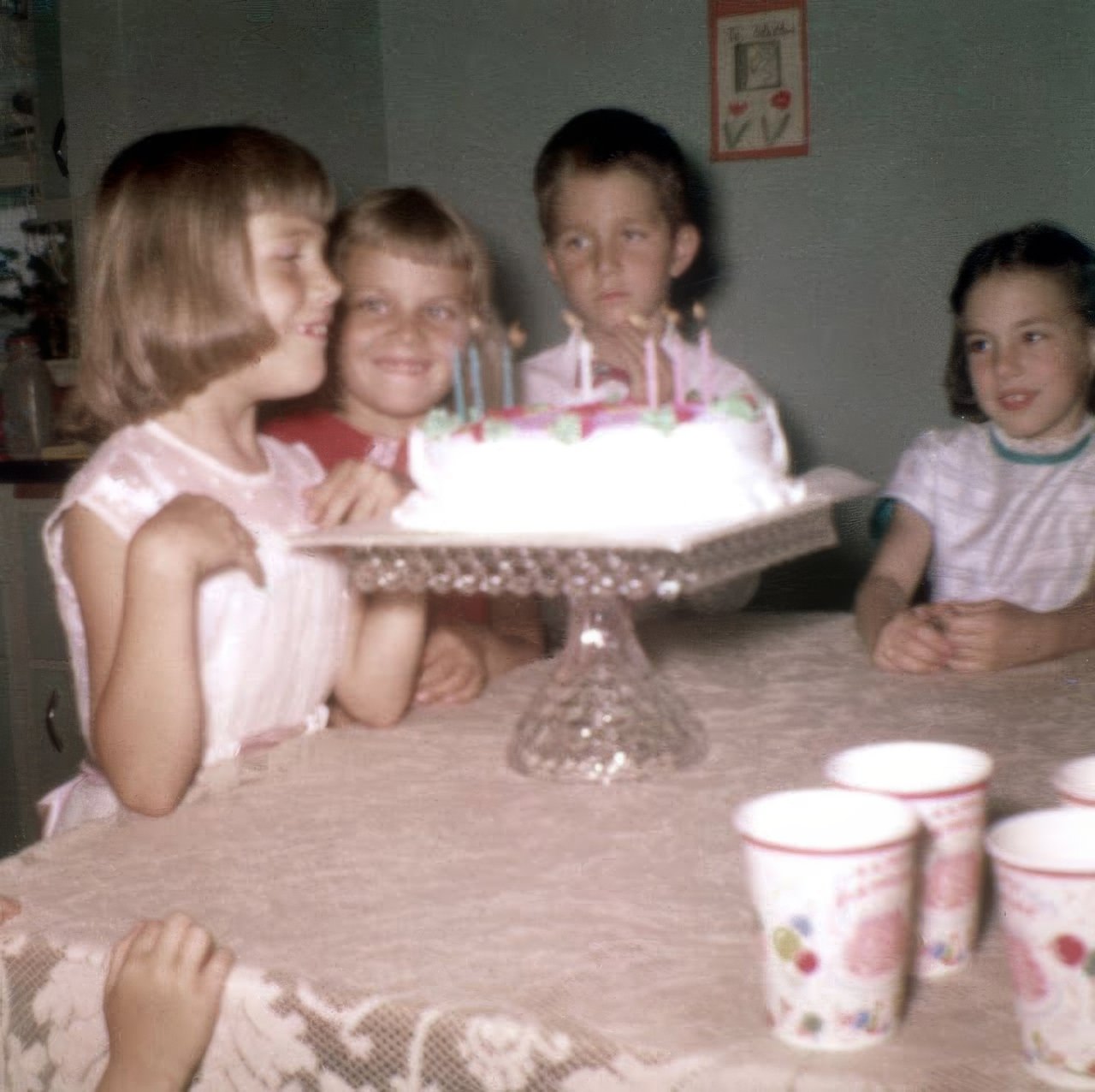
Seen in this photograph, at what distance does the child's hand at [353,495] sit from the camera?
4.01 feet

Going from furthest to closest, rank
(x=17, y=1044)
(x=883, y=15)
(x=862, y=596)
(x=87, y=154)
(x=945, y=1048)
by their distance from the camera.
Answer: (x=883, y=15) < (x=87, y=154) < (x=862, y=596) < (x=17, y=1044) < (x=945, y=1048)

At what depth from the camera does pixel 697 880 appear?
79 centimetres

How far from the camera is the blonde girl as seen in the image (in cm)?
170

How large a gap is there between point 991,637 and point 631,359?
751 mm

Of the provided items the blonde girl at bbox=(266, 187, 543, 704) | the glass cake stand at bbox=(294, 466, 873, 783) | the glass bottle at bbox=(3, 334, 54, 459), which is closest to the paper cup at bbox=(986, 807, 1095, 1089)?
the glass cake stand at bbox=(294, 466, 873, 783)

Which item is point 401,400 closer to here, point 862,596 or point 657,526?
point 862,596

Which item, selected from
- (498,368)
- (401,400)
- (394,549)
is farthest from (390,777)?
(498,368)

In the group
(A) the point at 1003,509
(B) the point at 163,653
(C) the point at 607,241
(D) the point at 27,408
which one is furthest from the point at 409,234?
(D) the point at 27,408

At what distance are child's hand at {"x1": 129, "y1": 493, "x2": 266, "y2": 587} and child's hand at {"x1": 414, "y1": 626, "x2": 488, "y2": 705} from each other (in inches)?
11.5

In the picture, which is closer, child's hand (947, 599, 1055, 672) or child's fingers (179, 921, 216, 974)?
child's fingers (179, 921, 216, 974)

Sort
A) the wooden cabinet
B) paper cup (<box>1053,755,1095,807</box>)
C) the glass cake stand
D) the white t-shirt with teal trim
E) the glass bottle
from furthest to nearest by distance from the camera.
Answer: the glass bottle → the wooden cabinet → the white t-shirt with teal trim → the glass cake stand → paper cup (<box>1053,755,1095,807</box>)

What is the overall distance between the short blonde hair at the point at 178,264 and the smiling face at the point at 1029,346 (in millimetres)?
→ 1035

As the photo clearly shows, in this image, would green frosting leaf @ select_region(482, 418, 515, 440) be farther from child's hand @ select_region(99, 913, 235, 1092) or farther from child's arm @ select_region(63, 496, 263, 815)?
child's hand @ select_region(99, 913, 235, 1092)

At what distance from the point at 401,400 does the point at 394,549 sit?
73 centimetres
